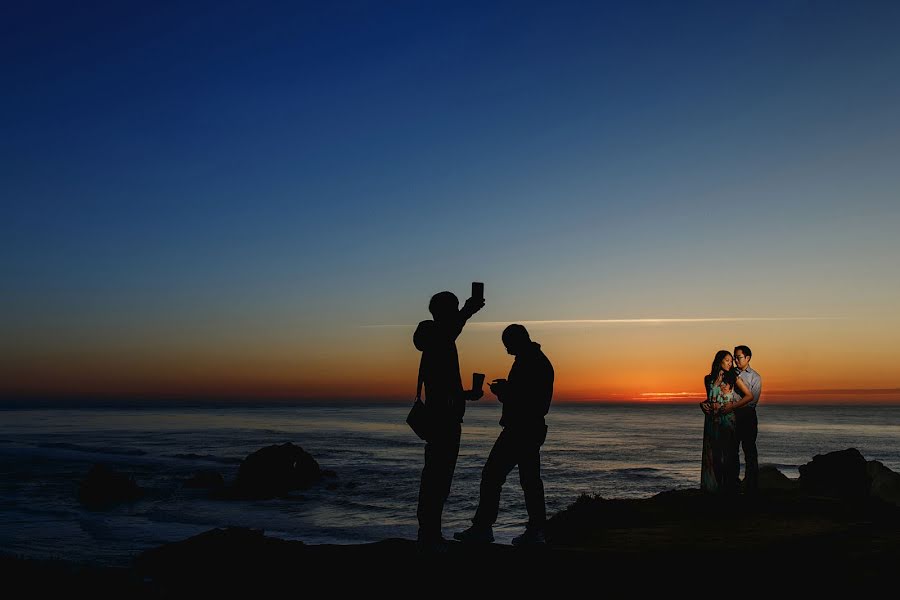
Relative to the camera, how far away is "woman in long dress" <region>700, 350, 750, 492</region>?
1105 centimetres

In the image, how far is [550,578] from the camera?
530 centimetres

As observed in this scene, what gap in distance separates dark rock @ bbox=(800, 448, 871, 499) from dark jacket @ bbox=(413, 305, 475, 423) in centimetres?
1361

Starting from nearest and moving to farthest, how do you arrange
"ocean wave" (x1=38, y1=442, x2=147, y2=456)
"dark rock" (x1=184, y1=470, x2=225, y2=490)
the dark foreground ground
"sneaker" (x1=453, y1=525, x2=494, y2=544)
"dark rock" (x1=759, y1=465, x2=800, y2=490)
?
the dark foreground ground, "sneaker" (x1=453, y1=525, x2=494, y2=544), "dark rock" (x1=759, y1=465, x2=800, y2=490), "dark rock" (x1=184, y1=470, x2=225, y2=490), "ocean wave" (x1=38, y1=442, x2=147, y2=456)

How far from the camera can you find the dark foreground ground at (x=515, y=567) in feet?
17.1

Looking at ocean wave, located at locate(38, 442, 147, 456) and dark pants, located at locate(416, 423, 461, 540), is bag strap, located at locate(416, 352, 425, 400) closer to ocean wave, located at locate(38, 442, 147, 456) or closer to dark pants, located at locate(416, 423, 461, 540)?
dark pants, located at locate(416, 423, 461, 540)

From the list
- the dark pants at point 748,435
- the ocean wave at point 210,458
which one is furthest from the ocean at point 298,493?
the dark pants at point 748,435

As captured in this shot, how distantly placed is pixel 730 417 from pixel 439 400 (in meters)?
7.12

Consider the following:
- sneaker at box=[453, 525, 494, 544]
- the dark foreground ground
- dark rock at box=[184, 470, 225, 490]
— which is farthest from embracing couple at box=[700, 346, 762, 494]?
dark rock at box=[184, 470, 225, 490]

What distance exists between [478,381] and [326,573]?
7.05 ft

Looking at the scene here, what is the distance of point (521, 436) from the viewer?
275 inches

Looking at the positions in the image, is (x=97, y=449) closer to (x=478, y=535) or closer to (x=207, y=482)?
(x=207, y=482)

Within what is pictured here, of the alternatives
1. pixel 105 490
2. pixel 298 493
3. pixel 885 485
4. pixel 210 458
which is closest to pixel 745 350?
pixel 885 485

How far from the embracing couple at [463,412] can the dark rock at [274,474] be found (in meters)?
16.9

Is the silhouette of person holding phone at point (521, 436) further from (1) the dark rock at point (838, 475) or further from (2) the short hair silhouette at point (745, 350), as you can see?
(1) the dark rock at point (838, 475)
